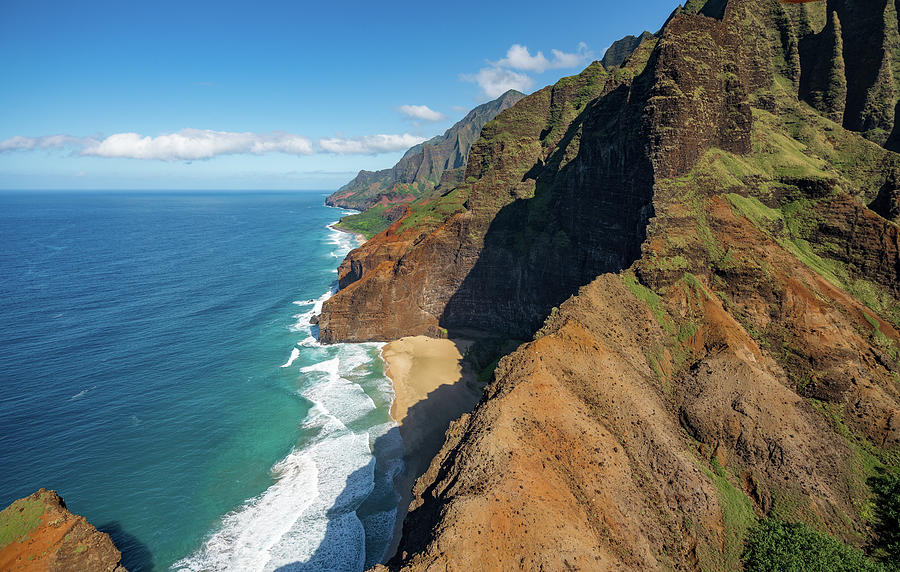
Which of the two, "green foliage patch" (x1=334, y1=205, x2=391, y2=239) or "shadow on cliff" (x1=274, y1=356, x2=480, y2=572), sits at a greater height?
"green foliage patch" (x1=334, y1=205, x2=391, y2=239)

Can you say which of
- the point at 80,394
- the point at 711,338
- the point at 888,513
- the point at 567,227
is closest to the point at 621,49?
the point at 567,227

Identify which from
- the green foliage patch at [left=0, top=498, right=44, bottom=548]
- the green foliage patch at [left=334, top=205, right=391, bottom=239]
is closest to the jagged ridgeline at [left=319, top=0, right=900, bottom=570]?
the green foliage patch at [left=0, top=498, right=44, bottom=548]

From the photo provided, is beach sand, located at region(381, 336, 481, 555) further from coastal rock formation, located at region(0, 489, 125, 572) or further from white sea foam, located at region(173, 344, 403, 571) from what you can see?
coastal rock formation, located at region(0, 489, 125, 572)

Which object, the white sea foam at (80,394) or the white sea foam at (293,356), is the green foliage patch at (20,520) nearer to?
the white sea foam at (80,394)

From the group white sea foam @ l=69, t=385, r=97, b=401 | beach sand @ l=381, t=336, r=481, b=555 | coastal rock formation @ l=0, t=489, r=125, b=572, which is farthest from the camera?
white sea foam @ l=69, t=385, r=97, b=401

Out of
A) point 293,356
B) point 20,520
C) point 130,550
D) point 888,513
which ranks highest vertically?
point 888,513

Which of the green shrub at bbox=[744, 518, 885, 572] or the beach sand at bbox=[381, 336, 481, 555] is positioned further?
the beach sand at bbox=[381, 336, 481, 555]

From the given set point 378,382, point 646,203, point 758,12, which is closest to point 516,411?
point 646,203

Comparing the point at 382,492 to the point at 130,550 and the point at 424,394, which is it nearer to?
the point at 424,394
